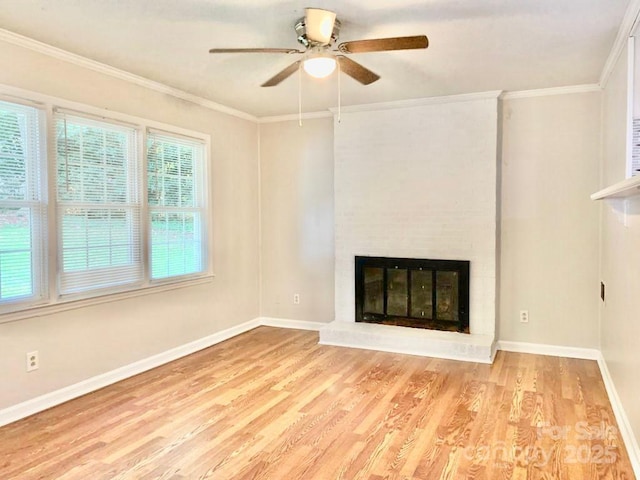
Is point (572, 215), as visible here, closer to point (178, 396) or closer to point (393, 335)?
point (393, 335)

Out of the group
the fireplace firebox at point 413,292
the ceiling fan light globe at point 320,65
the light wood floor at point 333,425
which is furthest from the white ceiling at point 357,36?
the light wood floor at point 333,425

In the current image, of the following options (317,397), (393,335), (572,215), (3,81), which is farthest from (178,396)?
(572,215)

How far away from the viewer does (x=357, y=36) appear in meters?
2.85

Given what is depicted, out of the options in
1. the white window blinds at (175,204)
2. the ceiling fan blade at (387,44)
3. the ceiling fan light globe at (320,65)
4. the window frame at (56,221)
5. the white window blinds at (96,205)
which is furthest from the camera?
the white window blinds at (175,204)

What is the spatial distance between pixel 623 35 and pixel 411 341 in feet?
9.41

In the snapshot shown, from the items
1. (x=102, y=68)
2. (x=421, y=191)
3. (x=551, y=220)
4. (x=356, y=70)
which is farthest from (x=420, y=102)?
(x=102, y=68)

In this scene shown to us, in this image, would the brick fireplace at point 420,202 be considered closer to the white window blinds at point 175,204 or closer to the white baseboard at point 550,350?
the white baseboard at point 550,350

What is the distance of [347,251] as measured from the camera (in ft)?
16.0

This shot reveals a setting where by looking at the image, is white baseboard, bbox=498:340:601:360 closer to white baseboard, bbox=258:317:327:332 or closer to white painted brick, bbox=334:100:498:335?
white painted brick, bbox=334:100:498:335

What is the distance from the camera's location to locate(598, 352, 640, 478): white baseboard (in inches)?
90.0

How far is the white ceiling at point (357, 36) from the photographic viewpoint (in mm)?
2463

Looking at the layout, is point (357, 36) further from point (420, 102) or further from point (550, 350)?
point (550, 350)

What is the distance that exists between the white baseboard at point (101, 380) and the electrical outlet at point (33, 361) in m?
0.21

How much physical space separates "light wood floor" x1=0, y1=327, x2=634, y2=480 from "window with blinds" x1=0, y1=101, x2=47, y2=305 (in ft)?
2.93
